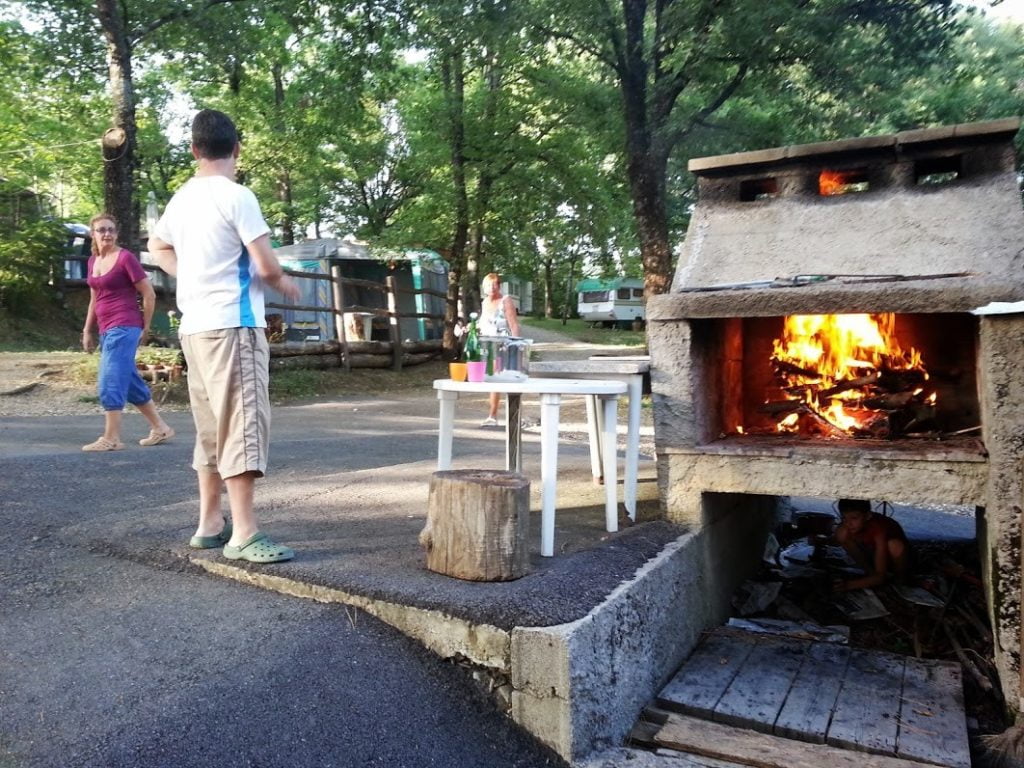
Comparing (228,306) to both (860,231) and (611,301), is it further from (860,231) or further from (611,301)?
(611,301)

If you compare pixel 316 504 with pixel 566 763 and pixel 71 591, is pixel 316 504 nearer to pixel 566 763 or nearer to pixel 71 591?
pixel 71 591

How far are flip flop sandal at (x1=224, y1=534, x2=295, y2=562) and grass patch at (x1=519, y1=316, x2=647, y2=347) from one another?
2595cm

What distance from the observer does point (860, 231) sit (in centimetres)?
421

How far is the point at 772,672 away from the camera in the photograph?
3.77 metres

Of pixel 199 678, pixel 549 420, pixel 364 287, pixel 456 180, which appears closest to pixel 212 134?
pixel 549 420

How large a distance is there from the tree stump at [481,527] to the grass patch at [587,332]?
26.0 meters

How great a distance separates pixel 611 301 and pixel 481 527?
37.3 m

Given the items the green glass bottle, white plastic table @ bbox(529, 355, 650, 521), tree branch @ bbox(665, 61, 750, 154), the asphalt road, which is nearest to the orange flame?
white plastic table @ bbox(529, 355, 650, 521)

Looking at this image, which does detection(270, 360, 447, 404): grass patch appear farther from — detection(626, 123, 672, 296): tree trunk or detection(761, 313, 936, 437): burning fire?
detection(761, 313, 936, 437): burning fire

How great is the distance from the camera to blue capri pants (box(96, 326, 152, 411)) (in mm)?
5969

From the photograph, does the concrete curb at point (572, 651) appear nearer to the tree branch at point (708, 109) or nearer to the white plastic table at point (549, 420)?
the white plastic table at point (549, 420)

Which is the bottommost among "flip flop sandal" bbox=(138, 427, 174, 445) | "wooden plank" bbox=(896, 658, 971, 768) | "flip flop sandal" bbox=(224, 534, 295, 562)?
"wooden plank" bbox=(896, 658, 971, 768)

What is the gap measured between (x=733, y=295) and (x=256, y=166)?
56.2 ft

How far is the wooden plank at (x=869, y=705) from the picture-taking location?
3.11 meters
